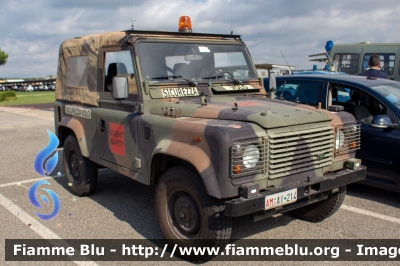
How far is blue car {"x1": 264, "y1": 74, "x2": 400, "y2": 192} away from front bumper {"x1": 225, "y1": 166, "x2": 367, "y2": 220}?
746 mm

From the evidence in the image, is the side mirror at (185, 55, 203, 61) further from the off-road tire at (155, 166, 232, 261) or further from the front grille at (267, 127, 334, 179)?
the front grille at (267, 127, 334, 179)

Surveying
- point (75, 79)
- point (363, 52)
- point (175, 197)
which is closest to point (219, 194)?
point (175, 197)

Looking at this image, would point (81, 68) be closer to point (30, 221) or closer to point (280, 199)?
point (30, 221)

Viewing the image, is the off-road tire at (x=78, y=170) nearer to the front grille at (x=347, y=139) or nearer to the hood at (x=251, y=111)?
the hood at (x=251, y=111)

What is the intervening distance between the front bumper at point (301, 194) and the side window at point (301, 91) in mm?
2135

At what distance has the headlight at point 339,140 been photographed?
417cm

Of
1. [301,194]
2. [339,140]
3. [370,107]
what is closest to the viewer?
[301,194]

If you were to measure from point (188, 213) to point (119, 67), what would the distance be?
202 centimetres

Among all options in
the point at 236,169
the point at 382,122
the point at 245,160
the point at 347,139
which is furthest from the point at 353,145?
the point at 236,169

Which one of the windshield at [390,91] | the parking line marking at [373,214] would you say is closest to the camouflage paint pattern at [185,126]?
the parking line marking at [373,214]

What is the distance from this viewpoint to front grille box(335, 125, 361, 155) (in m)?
4.18

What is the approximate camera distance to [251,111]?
153 inches

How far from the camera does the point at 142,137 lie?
14.2 feet

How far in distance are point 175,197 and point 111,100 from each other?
165 cm
